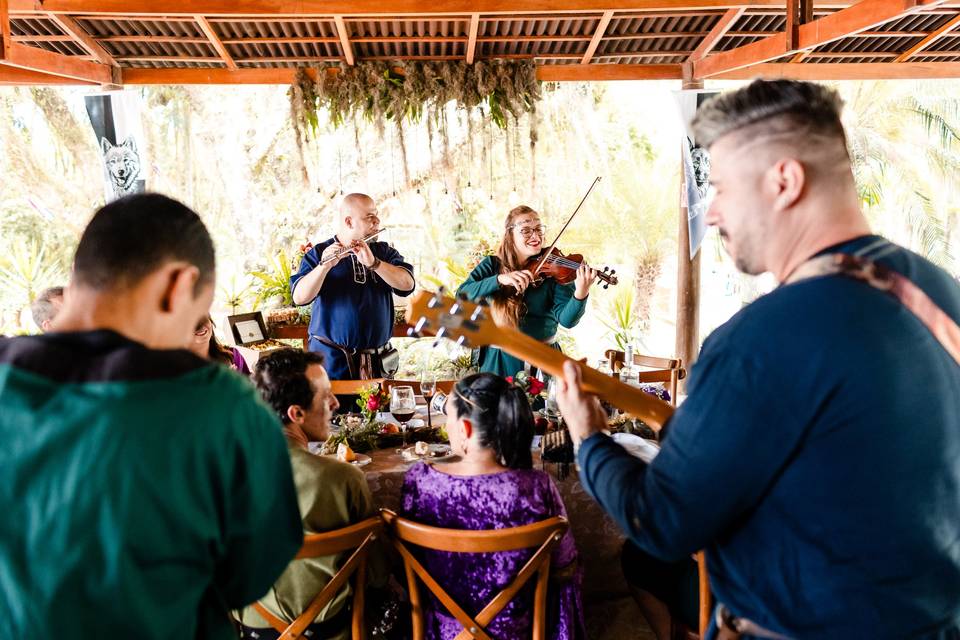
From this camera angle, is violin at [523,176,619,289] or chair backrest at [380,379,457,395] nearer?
chair backrest at [380,379,457,395]

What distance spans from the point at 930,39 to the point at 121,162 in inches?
250

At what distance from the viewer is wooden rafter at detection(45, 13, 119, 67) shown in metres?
4.89

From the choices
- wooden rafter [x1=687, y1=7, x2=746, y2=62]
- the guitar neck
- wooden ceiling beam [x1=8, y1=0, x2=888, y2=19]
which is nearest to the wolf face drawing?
wooden ceiling beam [x1=8, y1=0, x2=888, y2=19]

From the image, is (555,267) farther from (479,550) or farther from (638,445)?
(479,550)

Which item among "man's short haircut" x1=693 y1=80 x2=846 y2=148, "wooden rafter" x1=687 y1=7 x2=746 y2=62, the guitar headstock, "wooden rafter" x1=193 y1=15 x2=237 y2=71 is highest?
"wooden rafter" x1=193 y1=15 x2=237 y2=71

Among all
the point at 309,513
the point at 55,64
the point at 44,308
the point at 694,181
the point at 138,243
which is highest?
the point at 55,64

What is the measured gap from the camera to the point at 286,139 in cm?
1360

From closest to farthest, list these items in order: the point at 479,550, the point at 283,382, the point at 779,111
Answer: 1. the point at 779,111
2. the point at 479,550
3. the point at 283,382

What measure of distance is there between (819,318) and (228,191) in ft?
45.9

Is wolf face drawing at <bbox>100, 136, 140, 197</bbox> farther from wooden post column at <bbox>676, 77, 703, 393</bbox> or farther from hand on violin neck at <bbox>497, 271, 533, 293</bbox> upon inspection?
wooden post column at <bbox>676, 77, 703, 393</bbox>

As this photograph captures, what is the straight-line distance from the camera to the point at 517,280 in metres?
4.14

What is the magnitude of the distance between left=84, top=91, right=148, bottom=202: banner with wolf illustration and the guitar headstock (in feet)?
15.4

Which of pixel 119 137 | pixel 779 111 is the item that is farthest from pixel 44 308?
pixel 779 111

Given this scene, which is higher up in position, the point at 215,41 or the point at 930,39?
the point at 215,41
